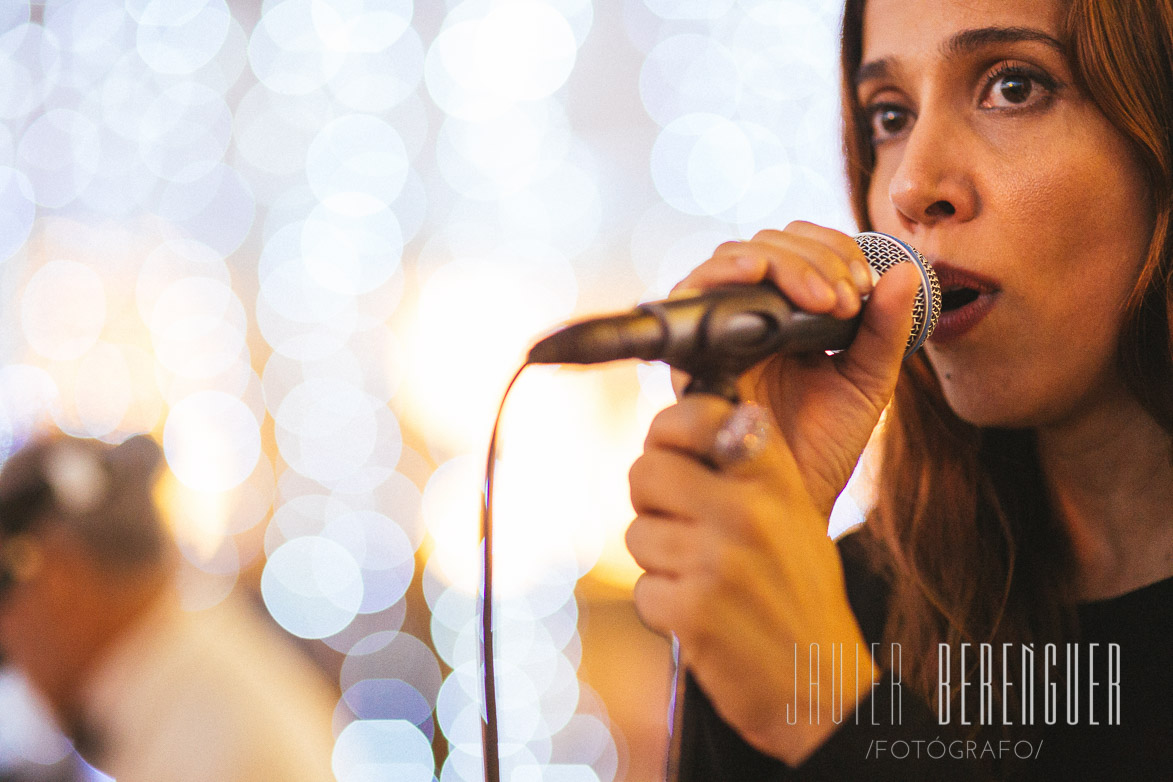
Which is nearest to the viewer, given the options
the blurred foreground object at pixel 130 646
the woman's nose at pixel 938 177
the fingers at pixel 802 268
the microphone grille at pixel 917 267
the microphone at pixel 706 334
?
the microphone at pixel 706 334

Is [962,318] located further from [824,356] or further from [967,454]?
[967,454]

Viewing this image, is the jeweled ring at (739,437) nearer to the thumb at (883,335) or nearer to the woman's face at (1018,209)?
the thumb at (883,335)

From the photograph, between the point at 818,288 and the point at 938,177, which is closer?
the point at 818,288

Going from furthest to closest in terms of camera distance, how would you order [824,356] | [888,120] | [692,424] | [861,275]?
[888,120]
[824,356]
[861,275]
[692,424]

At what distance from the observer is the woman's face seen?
86cm

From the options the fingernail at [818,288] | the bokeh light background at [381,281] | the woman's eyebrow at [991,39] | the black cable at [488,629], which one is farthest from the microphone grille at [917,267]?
the bokeh light background at [381,281]

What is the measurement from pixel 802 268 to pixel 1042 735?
2.04ft

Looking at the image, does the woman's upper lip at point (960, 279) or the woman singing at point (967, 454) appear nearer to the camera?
the woman singing at point (967, 454)

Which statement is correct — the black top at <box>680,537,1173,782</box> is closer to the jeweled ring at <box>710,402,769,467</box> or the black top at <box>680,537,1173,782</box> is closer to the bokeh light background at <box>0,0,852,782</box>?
the jeweled ring at <box>710,402,769,467</box>

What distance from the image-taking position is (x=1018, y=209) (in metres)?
0.85

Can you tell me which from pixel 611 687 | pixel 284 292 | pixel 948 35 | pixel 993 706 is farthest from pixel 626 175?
pixel 993 706

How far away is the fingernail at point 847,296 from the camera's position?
0.67 m

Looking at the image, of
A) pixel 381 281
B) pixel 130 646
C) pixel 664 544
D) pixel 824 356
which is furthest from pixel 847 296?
pixel 381 281

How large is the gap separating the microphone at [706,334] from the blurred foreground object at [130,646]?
5.11ft
